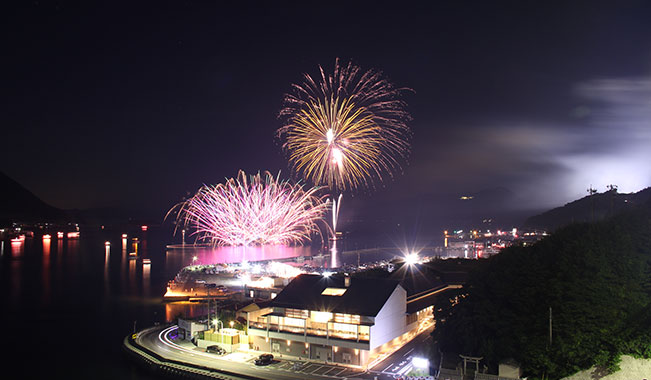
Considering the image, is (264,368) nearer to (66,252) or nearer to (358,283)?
(358,283)

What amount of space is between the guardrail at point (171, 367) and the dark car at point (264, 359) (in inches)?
29.9

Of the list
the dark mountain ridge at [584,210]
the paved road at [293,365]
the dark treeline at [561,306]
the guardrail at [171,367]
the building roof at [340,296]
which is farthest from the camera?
the dark mountain ridge at [584,210]

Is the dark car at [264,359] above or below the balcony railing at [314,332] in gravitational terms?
below

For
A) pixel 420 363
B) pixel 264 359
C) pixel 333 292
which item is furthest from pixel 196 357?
pixel 420 363

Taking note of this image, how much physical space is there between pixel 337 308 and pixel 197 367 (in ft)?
13.9

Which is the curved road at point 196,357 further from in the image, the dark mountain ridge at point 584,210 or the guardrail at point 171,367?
the dark mountain ridge at point 584,210

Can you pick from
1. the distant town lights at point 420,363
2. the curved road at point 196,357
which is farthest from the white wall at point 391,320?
the curved road at point 196,357

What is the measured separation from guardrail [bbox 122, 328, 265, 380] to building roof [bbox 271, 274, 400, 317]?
2384mm

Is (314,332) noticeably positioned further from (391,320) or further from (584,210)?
(584,210)

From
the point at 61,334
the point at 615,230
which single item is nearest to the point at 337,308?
the point at 615,230

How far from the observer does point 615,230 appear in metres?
13.8

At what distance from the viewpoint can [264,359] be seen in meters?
13.8

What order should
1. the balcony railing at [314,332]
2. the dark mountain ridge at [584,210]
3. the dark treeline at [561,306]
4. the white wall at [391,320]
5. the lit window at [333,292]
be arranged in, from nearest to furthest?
the dark treeline at [561,306] → the balcony railing at [314,332] → the white wall at [391,320] → the lit window at [333,292] → the dark mountain ridge at [584,210]

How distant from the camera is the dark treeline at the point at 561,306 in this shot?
36.9 ft
